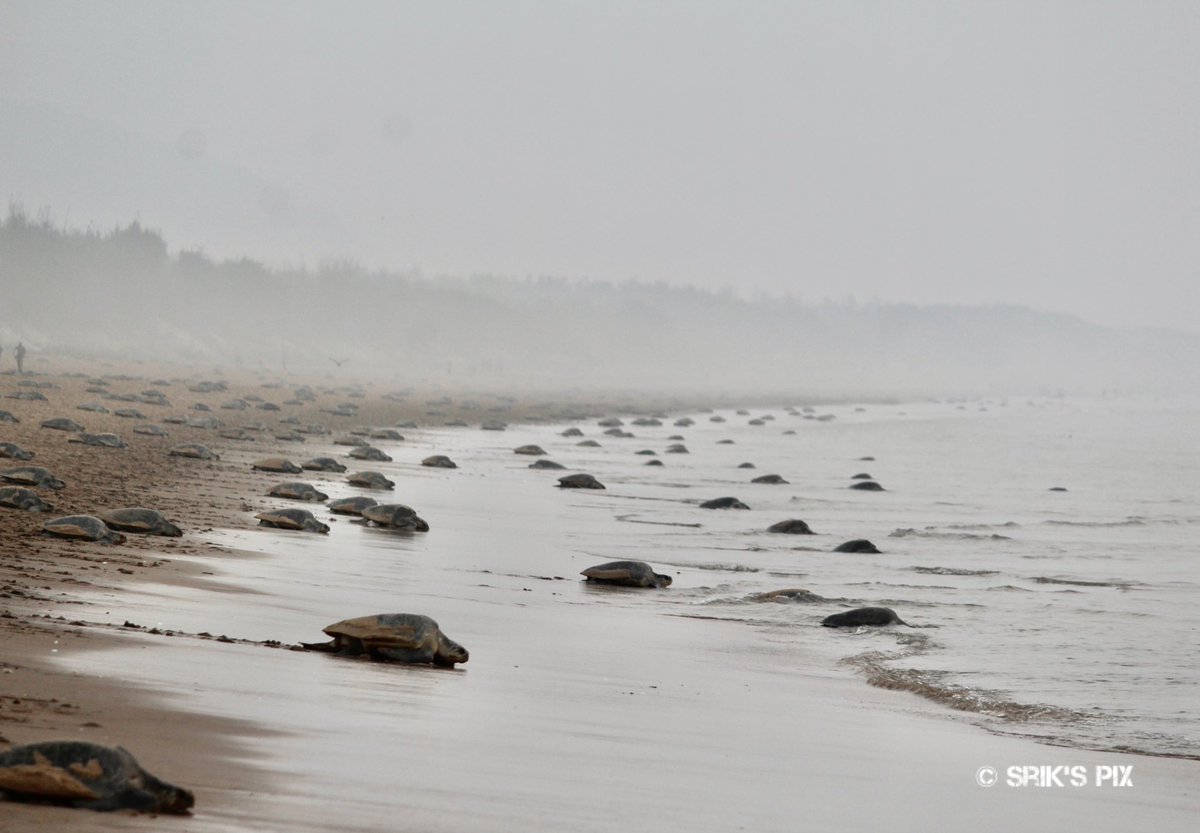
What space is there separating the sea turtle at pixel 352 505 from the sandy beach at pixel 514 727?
4640 millimetres

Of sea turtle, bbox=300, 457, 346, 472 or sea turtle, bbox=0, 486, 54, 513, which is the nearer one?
sea turtle, bbox=0, 486, 54, 513

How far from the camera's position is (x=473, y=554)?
53.1ft

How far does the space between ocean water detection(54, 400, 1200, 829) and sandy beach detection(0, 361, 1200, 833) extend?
0.14 feet

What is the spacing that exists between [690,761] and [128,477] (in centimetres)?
1293

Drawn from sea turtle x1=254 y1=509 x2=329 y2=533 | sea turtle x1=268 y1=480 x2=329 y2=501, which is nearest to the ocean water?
sea turtle x1=254 y1=509 x2=329 y2=533

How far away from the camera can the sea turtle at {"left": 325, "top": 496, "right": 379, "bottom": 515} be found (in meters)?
18.1

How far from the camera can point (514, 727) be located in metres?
7.84

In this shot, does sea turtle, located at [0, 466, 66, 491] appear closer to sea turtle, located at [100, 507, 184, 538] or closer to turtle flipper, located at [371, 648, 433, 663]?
sea turtle, located at [100, 507, 184, 538]

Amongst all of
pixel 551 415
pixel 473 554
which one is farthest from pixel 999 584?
pixel 551 415

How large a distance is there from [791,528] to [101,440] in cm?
1093

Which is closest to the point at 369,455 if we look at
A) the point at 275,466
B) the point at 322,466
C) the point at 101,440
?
the point at 322,466

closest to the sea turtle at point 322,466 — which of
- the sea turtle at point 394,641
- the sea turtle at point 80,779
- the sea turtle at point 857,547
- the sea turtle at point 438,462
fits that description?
the sea turtle at point 438,462

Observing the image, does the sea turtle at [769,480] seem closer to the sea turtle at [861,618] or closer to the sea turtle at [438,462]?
the sea turtle at [438,462]

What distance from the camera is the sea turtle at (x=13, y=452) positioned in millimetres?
17203
